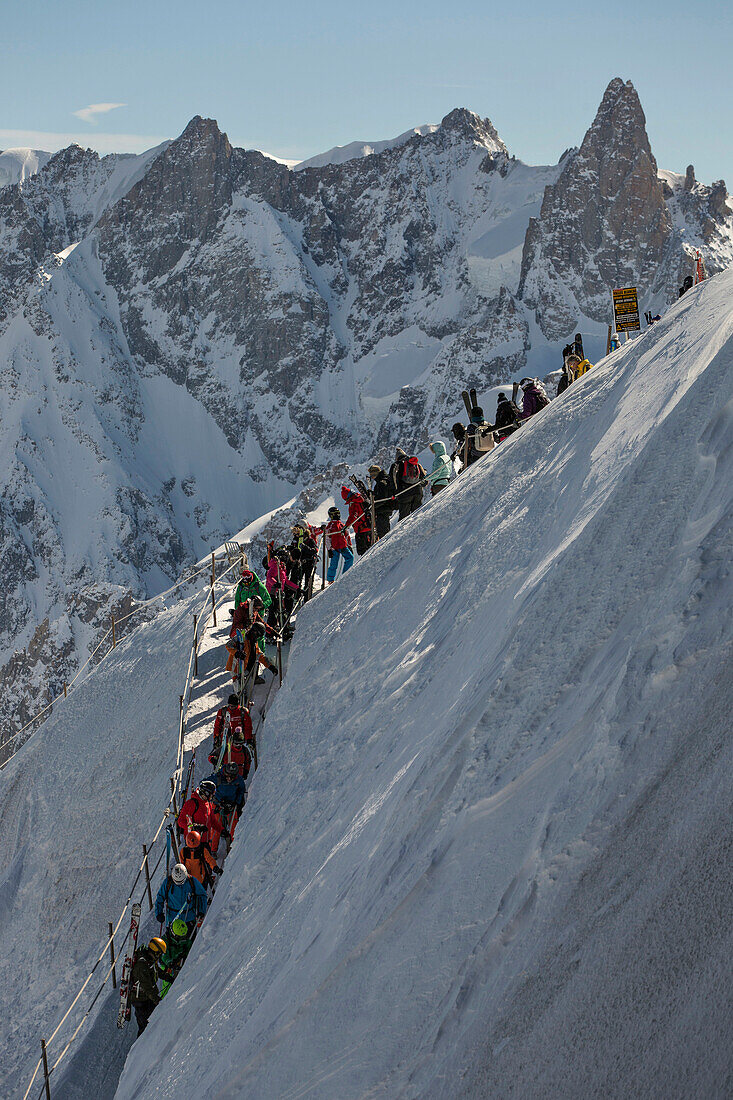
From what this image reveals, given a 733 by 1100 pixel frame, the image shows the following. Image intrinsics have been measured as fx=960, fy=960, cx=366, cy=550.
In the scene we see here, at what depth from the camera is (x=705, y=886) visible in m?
4.19

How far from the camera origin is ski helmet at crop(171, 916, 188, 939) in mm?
9336

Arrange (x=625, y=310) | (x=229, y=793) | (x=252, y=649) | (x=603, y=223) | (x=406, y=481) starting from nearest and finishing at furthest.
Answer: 1. (x=229, y=793)
2. (x=252, y=649)
3. (x=406, y=481)
4. (x=625, y=310)
5. (x=603, y=223)

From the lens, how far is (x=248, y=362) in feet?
645

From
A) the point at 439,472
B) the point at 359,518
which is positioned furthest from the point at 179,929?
the point at 439,472

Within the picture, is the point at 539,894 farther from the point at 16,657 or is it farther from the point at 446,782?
the point at 16,657

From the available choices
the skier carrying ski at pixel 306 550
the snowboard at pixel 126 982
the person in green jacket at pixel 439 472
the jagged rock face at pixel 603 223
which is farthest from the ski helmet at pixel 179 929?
the jagged rock face at pixel 603 223

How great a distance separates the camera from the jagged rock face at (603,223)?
159250 mm

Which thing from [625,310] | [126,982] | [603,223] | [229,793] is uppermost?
[603,223]

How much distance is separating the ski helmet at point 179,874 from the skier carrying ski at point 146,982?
621 mm

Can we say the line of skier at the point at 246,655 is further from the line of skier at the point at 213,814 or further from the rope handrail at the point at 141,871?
the rope handrail at the point at 141,871

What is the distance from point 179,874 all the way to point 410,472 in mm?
8224

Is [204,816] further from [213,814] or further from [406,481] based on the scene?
[406,481]

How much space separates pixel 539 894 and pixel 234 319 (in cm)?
20160

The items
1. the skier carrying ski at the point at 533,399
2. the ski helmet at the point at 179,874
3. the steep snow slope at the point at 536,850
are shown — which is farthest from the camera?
the skier carrying ski at the point at 533,399
